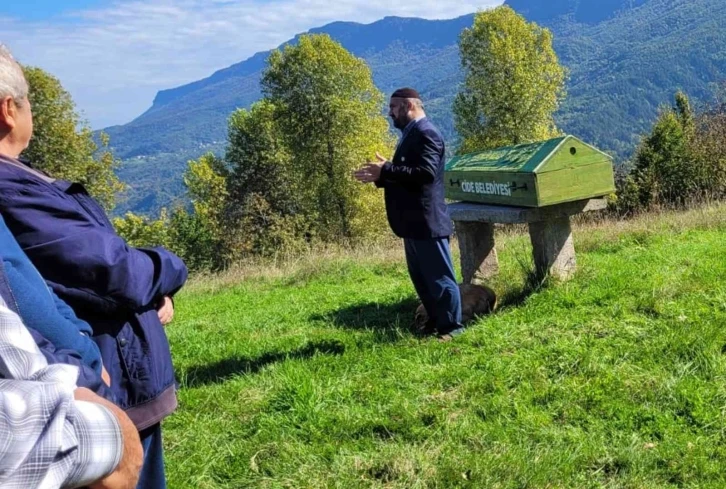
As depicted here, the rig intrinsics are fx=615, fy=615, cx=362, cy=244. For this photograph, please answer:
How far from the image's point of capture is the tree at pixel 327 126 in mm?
34688

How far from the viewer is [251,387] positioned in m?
4.24

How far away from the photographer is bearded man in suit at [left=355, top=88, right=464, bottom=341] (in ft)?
15.6

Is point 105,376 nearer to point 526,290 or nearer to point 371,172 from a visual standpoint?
point 371,172

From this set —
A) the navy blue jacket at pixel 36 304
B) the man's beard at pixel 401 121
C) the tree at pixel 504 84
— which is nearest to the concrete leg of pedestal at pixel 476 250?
the man's beard at pixel 401 121

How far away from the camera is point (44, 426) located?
109cm

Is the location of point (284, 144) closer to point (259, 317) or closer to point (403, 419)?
point (259, 317)

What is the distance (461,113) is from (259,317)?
116 ft

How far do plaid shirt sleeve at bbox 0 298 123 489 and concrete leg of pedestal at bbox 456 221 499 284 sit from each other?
17.6ft

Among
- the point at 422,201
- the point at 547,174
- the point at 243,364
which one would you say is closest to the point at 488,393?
the point at 422,201

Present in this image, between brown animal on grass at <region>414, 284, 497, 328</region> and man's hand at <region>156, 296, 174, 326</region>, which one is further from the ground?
man's hand at <region>156, 296, 174, 326</region>

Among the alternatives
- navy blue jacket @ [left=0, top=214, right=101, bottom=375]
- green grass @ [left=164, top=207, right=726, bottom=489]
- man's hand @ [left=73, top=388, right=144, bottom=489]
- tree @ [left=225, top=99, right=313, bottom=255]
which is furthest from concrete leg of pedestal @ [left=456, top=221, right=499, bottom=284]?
tree @ [left=225, top=99, right=313, bottom=255]

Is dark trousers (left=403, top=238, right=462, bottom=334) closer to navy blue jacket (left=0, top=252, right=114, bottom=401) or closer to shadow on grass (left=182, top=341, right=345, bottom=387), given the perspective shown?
shadow on grass (left=182, top=341, right=345, bottom=387)

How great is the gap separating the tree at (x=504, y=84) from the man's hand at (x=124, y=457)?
38.4 metres

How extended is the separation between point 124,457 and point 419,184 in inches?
145
